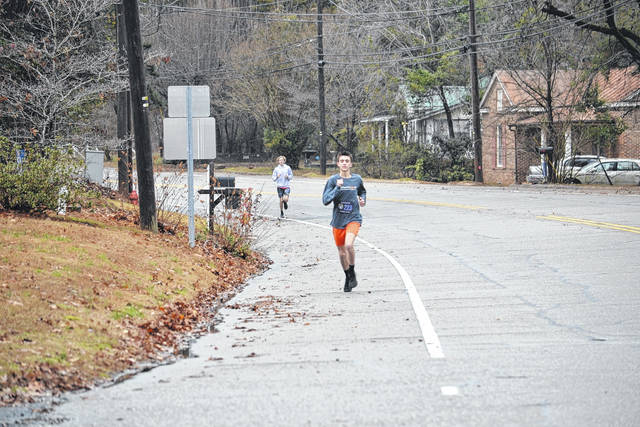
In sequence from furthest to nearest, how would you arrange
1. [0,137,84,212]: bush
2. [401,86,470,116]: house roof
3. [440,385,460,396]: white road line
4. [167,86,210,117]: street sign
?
[401,86,470,116]: house roof < [167,86,210,117]: street sign < [0,137,84,212]: bush < [440,385,460,396]: white road line

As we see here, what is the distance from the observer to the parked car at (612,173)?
38062mm

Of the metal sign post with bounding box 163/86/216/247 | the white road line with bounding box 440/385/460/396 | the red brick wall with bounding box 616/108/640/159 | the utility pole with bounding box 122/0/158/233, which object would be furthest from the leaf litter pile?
the red brick wall with bounding box 616/108/640/159

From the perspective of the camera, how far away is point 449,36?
51.0 meters

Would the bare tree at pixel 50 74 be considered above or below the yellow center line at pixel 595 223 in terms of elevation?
above

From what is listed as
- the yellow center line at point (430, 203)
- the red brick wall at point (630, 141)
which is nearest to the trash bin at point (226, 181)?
the yellow center line at point (430, 203)

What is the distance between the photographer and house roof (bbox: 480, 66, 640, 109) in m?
38.4

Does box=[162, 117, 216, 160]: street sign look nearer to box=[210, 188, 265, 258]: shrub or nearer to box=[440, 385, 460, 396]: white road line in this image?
box=[210, 188, 265, 258]: shrub

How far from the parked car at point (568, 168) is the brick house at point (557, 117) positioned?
0.57m

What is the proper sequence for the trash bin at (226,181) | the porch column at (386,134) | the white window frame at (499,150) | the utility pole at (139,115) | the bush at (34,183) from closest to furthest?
the bush at (34,183), the utility pole at (139,115), the trash bin at (226,181), the white window frame at (499,150), the porch column at (386,134)

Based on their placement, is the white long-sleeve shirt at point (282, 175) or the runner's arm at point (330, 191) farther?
the white long-sleeve shirt at point (282, 175)

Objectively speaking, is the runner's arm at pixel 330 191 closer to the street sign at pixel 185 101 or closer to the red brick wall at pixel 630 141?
the street sign at pixel 185 101

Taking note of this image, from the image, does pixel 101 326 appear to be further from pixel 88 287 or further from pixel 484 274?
pixel 484 274

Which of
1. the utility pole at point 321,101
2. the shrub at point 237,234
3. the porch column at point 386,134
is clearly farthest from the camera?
the utility pole at point 321,101

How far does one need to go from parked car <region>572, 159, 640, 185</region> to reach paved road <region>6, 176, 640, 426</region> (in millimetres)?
21781
